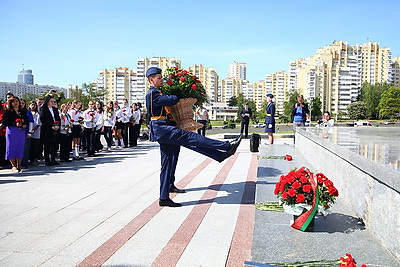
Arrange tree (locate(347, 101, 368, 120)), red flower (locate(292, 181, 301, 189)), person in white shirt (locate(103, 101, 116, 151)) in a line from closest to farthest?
red flower (locate(292, 181, 301, 189)), person in white shirt (locate(103, 101, 116, 151)), tree (locate(347, 101, 368, 120))

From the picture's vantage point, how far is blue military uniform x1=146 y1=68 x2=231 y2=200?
564 centimetres

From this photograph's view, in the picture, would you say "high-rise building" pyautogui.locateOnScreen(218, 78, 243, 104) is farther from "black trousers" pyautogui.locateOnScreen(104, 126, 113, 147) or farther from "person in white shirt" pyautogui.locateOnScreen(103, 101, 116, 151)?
"person in white shirt" pyautogui.locateOnScreen(103, 101, 116, 151)

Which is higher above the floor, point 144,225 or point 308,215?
point 308,215

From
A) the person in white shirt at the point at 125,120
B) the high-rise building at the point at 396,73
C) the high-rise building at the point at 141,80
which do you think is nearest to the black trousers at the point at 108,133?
the person in white shirt at the point at 125,120

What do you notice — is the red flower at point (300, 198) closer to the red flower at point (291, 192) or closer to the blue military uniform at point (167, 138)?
the red flower at point (291, 192)

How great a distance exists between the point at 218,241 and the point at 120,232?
1.24 meters

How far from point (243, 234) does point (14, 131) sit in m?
7.19

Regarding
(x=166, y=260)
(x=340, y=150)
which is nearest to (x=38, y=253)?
(x=166, y=260)

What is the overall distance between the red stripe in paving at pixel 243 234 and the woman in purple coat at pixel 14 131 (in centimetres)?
590

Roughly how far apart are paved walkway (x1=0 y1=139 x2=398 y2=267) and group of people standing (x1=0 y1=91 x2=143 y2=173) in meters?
1.24

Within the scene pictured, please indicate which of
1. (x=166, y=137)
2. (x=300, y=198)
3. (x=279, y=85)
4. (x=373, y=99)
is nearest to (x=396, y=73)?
(x=279, y=85)

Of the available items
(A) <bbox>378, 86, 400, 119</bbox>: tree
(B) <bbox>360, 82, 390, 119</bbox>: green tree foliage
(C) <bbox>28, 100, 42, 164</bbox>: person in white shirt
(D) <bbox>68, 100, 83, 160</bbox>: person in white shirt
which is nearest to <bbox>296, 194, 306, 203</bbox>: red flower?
(C) <bbox>28, 100, 42, 164</bbox>: person in white shirt

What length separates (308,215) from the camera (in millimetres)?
3525

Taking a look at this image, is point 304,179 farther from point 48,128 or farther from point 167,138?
point 48,128
